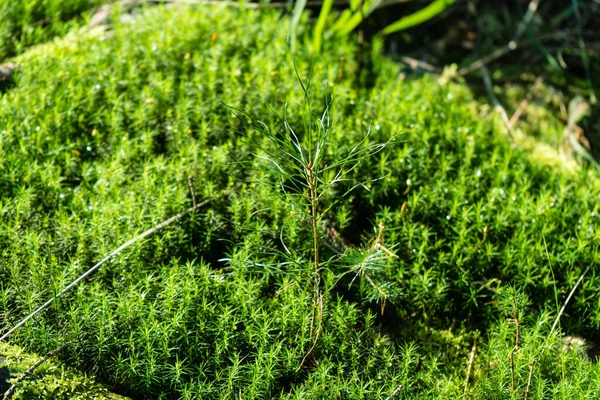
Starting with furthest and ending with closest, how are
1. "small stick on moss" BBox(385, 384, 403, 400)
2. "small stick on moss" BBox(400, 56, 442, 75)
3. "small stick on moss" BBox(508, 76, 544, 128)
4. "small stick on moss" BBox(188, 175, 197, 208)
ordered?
"small stick on moss" BBox(400, 56, 442, 75) < "small stick on moss" BBox(508, 76, 544, 128) < "small stick on moss" BBox(188, 175, 197, 208) < "small stick on moss" BBox(385, 384, 403, 400)

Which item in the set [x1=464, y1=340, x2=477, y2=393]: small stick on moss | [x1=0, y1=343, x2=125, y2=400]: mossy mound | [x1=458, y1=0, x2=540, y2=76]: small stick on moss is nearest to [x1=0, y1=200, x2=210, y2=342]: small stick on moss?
[x1=0, y1=343, x2=125, y2=400]: mossy mound

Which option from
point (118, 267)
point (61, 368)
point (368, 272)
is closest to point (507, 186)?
point (368, 272)

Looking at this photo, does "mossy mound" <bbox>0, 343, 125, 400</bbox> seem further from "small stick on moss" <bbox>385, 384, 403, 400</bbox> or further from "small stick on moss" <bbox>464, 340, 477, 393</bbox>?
"small stick on moss" <bbox>464, 340, 477, 393</bbox>

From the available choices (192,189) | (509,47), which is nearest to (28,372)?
(192,189)

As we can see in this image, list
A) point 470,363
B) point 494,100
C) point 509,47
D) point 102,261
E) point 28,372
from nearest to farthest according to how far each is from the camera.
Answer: point 28,372 < point 102,261 < point 470,363 < point 494,100 < point 509,47

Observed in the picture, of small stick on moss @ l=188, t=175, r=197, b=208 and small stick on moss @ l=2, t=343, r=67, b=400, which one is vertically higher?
small stick on moss @ l=188, t=175, r=197, b=208

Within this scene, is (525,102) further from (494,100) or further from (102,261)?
(102,261)
